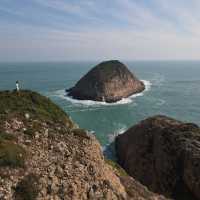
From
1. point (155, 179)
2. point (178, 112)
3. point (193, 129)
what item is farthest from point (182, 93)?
point (155, 179)

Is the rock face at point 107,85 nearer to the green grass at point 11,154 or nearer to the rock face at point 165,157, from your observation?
the rock face at point 165,157

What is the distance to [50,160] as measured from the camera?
1591 centimetres

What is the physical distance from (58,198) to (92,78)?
88.2 m

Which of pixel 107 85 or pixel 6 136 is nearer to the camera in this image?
pixel 6 136

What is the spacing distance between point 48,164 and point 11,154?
7.31ft

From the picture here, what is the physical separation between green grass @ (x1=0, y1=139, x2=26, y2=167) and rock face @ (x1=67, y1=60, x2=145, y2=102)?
239 ft

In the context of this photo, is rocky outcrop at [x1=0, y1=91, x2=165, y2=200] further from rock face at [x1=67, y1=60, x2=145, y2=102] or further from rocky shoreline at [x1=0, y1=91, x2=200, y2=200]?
rock face at [x1=67, y1=60, x2=145, y2=102]

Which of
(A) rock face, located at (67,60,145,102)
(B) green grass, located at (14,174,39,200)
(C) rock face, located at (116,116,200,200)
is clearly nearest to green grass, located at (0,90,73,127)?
(B) green grass, located at (14,174,39,200)

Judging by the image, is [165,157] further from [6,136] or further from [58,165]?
[6,136]

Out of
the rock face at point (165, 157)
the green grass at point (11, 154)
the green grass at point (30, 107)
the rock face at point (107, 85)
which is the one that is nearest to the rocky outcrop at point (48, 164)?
the green grass at point (11, 154)

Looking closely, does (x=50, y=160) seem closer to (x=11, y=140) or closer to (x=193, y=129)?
(x=11, y=140)

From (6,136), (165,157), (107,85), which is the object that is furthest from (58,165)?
(107,85)

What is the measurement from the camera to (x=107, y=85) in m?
95.2

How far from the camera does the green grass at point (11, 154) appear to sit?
46.6 ft
